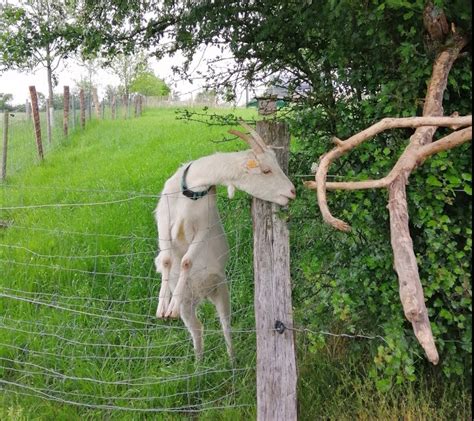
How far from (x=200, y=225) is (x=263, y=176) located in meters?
0.71

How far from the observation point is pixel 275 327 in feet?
9.87

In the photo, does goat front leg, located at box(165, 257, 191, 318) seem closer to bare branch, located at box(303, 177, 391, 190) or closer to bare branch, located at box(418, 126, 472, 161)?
bare branch, located at box(303, 177, 391, 190)

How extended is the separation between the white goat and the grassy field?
19cm

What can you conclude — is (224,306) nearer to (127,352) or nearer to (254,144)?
(127,352)

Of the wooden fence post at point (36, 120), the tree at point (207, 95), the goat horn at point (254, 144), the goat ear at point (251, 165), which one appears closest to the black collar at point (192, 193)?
the goat ear at point (251, 165)

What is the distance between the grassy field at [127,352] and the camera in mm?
3379

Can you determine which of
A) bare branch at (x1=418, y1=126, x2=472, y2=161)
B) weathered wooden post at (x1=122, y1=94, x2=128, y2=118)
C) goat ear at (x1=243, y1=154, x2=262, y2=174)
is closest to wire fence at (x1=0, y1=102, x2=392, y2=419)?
goat ear at (x1=243, y1=154, x2=262, y2=174)

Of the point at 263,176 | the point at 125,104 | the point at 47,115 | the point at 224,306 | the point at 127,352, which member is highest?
the point at 263,176

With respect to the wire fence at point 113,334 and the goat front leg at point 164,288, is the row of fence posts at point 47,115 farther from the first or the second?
the goat front leg at point 164,288

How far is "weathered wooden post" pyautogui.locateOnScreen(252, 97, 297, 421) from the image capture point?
301 centimetres

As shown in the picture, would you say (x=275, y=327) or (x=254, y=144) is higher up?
(x=254, y=144)

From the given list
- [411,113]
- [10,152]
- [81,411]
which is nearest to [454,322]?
[411,113]

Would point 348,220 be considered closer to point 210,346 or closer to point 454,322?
point 454,322

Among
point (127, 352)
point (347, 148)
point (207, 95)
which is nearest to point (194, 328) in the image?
point (127, 352)
